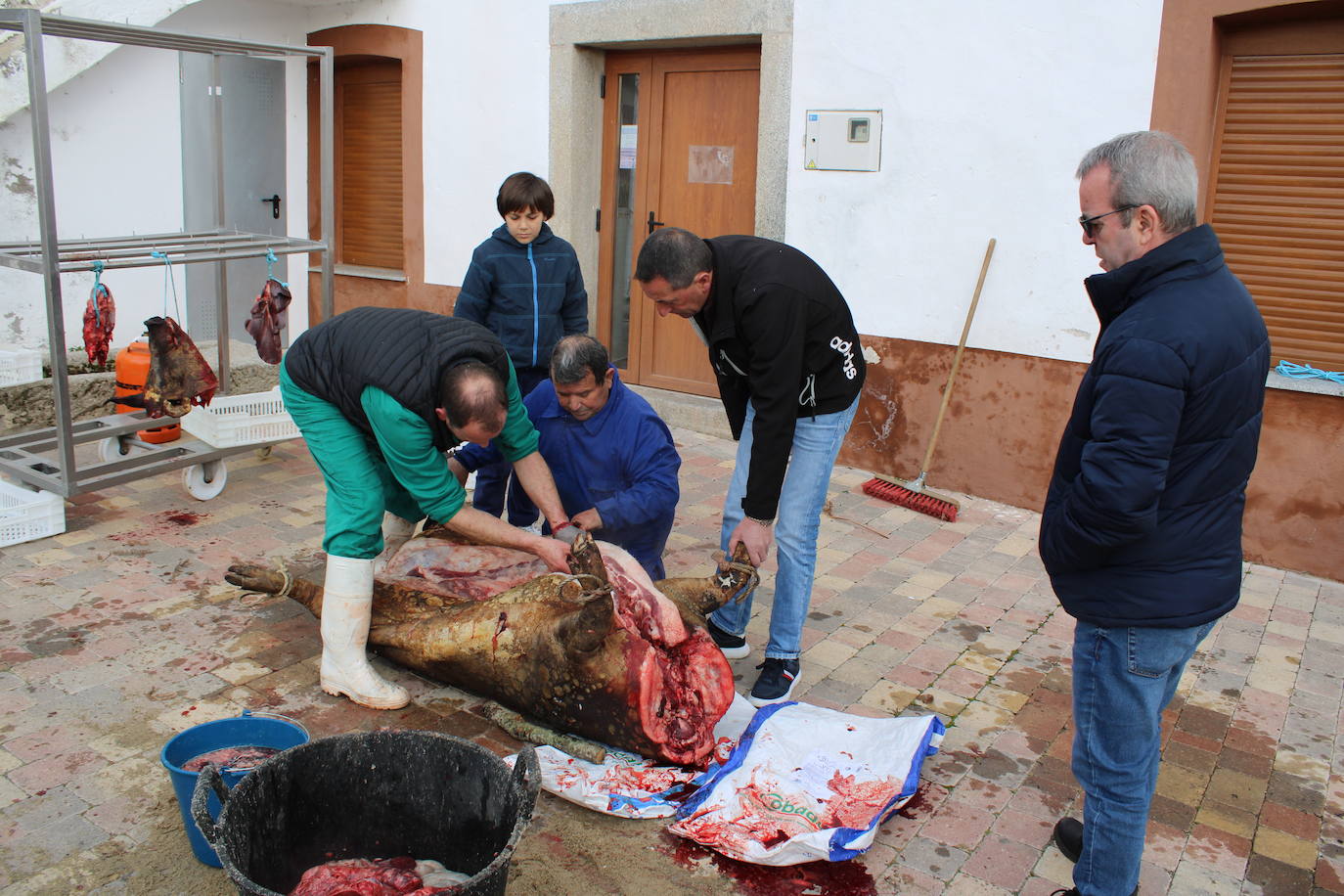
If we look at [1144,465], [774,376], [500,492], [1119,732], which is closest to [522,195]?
[500,492]

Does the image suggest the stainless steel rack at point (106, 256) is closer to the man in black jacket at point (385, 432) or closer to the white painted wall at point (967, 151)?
the man in black jacket at point (385, 432)

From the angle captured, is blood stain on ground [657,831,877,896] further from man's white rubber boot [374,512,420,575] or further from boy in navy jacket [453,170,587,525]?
boy in navy jacket [453,170,587,525]

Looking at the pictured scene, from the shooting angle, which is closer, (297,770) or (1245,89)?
(297,770)

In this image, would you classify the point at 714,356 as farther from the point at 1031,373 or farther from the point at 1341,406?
the point at 1341,406

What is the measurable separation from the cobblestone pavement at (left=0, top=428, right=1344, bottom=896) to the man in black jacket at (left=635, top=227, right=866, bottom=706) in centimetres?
53

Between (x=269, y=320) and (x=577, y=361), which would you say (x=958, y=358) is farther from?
(x=269, y=320)

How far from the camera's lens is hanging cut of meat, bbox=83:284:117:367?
5.32 meters

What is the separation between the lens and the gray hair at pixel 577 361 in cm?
387

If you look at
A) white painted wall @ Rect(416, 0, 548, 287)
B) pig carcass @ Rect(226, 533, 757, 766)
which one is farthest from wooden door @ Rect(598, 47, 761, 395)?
pig carcass @ Rect(226, 533, 757, 766)

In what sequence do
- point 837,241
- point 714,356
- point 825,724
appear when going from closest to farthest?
point 825,724
point 714,356
point 837,241

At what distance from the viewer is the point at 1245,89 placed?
5457 millimetres

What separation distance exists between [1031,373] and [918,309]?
78 centimetres

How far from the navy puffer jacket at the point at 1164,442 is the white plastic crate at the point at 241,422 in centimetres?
427

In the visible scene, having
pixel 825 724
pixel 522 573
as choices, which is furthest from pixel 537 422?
pixel 825 724
